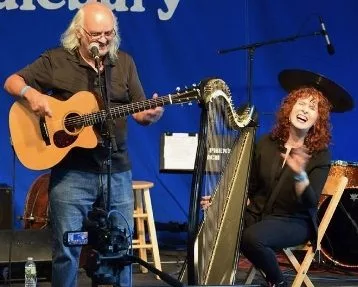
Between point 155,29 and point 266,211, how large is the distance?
216 centimetres

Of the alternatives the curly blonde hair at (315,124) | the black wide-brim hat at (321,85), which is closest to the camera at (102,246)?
the curly blonde hair at (315,124)

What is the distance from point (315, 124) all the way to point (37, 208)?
202 centimetres

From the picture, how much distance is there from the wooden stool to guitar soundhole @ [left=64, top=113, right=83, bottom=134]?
5.69 feet

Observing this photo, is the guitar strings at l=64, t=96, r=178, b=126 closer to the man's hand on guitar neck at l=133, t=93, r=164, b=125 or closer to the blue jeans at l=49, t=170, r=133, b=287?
the man's hand on guitar neck at l=133, t=93, r=164, b=125

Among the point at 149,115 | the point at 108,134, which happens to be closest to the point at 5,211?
the point at 149,115

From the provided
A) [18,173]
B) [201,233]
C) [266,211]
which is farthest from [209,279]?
[18,173]

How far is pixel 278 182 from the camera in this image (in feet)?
12.6

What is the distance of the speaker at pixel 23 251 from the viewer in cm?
434

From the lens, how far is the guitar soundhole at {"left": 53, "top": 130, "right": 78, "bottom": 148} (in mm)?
3135

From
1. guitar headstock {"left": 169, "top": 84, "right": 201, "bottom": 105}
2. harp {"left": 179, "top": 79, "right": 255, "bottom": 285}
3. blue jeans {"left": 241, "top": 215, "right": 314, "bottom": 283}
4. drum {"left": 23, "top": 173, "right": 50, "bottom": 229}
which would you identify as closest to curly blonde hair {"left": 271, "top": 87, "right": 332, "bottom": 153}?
harp {"left": 179, "top": 79, "right": 255, "bottom": 285}

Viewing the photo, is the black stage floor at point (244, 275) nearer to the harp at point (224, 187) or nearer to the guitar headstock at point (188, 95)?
the harp at point (224, 187)

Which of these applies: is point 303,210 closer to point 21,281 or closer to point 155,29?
point 21,281

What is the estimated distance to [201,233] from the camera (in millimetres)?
3170

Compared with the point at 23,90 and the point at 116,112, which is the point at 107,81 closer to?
the point at 116,112
